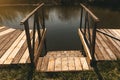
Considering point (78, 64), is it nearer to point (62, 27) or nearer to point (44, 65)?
point (44, 65)

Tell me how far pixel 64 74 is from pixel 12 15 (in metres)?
12.9

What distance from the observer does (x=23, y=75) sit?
521cm

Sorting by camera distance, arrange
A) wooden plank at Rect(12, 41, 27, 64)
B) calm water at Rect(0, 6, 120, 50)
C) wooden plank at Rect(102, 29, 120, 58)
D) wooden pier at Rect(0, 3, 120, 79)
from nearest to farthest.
Result: wooden pier at Rect(0, 3, 120, 79) < wooden plank at Rect(12, 41, 27, 64) < wooden plank at Rect(102, 29, 120, 58) < calm water at Rect(0, 6, 120, 50)

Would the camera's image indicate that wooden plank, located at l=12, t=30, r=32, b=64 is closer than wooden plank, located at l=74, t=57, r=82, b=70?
No

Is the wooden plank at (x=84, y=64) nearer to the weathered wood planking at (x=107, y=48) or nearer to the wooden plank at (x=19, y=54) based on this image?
the weathered wood planking at (x=107, y=48)

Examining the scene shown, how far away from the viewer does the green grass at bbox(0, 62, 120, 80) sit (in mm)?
5098

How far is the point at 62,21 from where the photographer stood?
14.3 metres

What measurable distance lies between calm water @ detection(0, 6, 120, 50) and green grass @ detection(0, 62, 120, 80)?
5223 mm

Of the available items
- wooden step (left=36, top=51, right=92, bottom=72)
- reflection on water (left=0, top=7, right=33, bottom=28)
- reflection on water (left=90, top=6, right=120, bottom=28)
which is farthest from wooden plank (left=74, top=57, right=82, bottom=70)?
reflection on water (left=0, top=7, right=33, bottom=28)

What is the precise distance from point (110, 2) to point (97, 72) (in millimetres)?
15558

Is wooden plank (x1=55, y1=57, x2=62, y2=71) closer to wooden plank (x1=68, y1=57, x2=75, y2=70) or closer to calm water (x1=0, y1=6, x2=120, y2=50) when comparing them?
wooden plank (x1=68, y1=57, x2=75, y2=70)

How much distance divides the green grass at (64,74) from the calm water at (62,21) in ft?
17.1

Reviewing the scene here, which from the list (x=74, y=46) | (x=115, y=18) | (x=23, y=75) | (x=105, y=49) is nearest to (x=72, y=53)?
(x=74, y=46)

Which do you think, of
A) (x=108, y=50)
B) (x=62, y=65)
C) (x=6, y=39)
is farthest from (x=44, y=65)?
(x=6, y=39)
